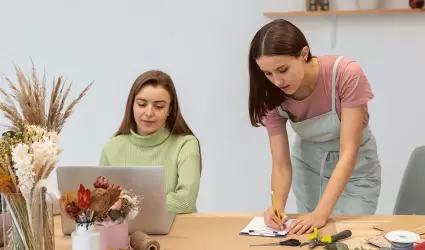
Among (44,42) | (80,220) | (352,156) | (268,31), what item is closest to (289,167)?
(352,156)

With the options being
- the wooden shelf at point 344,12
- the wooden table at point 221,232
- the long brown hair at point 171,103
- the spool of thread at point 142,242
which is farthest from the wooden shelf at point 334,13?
the spool of thread at point 142,242

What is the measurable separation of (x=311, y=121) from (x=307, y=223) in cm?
47

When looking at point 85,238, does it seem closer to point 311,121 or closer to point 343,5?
point 311,121

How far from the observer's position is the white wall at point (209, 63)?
3117 millimetres

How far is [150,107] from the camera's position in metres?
2.17

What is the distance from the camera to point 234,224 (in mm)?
1818

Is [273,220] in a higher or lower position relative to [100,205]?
lower

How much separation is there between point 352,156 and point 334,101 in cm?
21

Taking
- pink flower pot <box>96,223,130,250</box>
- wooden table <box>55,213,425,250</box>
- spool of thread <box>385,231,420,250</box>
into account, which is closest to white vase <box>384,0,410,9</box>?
wooden table <box>55,213,425,250</box>

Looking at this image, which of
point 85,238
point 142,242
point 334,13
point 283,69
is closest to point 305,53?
point 283,69

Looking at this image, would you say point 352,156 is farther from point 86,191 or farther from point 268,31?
point 86,191

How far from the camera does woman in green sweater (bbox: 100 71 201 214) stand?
2176mm

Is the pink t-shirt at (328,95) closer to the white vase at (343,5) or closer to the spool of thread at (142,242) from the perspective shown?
the spool of thread at (142,242)

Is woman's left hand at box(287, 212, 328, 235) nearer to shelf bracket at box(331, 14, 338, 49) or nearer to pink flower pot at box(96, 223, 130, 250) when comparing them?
pink flower pot at box(96, 223, 130, 250)
